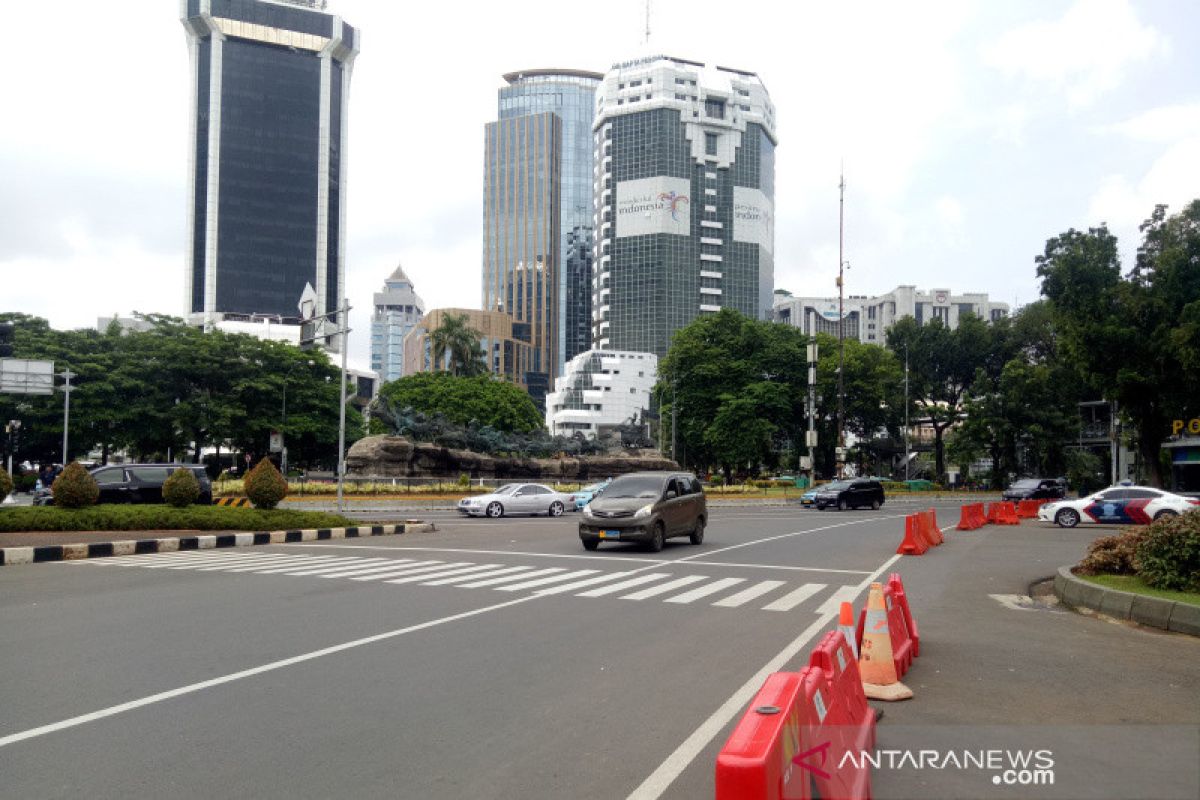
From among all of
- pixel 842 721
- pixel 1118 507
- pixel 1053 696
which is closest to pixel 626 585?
pixel 1053 696

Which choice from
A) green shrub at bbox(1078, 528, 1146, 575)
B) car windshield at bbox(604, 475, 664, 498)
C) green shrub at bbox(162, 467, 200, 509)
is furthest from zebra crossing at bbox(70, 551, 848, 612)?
green shrub at bbox(162, 467, 200, 509)

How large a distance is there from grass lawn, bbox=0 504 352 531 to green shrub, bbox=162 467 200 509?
209 mm

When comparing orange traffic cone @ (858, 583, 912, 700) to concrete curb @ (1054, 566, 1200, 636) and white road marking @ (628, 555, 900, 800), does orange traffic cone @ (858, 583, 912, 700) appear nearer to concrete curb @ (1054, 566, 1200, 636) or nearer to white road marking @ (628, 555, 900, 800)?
white road marking @ (628, 555, 900, 800)

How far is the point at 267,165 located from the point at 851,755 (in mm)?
164855

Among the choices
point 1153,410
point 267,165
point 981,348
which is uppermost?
point 267,165

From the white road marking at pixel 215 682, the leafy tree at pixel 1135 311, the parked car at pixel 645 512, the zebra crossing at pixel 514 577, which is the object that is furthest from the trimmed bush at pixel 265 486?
the leafy tree at pixel 1135 311

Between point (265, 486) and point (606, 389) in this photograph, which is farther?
point (606, 389)

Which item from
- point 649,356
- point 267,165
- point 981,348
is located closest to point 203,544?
point 981,348

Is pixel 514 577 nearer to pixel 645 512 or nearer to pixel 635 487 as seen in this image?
pixel 645 512

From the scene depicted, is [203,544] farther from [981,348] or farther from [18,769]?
[981,348]

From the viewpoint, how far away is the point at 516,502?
103 feet

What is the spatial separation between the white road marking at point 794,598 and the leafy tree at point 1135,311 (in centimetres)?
3031

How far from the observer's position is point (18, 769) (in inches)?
185

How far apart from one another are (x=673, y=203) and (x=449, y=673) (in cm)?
12746
